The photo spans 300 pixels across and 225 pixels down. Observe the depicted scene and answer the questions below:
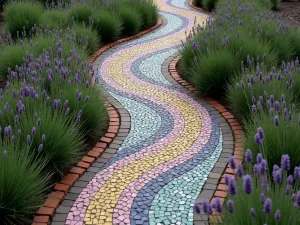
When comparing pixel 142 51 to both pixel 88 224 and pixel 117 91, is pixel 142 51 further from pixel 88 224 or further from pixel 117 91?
pixel 88 224

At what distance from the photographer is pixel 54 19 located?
872 centimetres

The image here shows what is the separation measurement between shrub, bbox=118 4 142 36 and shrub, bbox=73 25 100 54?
1.44m

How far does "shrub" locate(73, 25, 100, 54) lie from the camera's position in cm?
781

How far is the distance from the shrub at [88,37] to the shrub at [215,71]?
2281mm

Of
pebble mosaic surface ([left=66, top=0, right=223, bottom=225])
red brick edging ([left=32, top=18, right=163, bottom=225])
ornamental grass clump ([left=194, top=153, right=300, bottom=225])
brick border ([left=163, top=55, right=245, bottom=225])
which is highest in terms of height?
ornamental grass clump ([left=194, top=153, right=300, bottom=225])

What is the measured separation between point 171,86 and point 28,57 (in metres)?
2.30

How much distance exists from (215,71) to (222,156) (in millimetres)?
1782

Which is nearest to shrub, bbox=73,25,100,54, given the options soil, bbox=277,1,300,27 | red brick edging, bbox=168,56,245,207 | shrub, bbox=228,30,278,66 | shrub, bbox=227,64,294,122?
red brick edging, bbox=168,56,245,207

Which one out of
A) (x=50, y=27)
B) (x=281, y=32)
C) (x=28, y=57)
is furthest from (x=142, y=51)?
(x=28, y=57)

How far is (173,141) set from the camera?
520cm

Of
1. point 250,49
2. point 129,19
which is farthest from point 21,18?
point 250,49

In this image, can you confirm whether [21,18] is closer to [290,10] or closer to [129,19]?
[129,19]

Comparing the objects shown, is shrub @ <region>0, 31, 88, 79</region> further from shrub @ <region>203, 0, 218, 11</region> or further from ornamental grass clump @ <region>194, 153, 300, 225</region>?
shrub @ <region>203, 0, 218, 11</region>

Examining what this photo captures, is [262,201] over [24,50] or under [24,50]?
over
